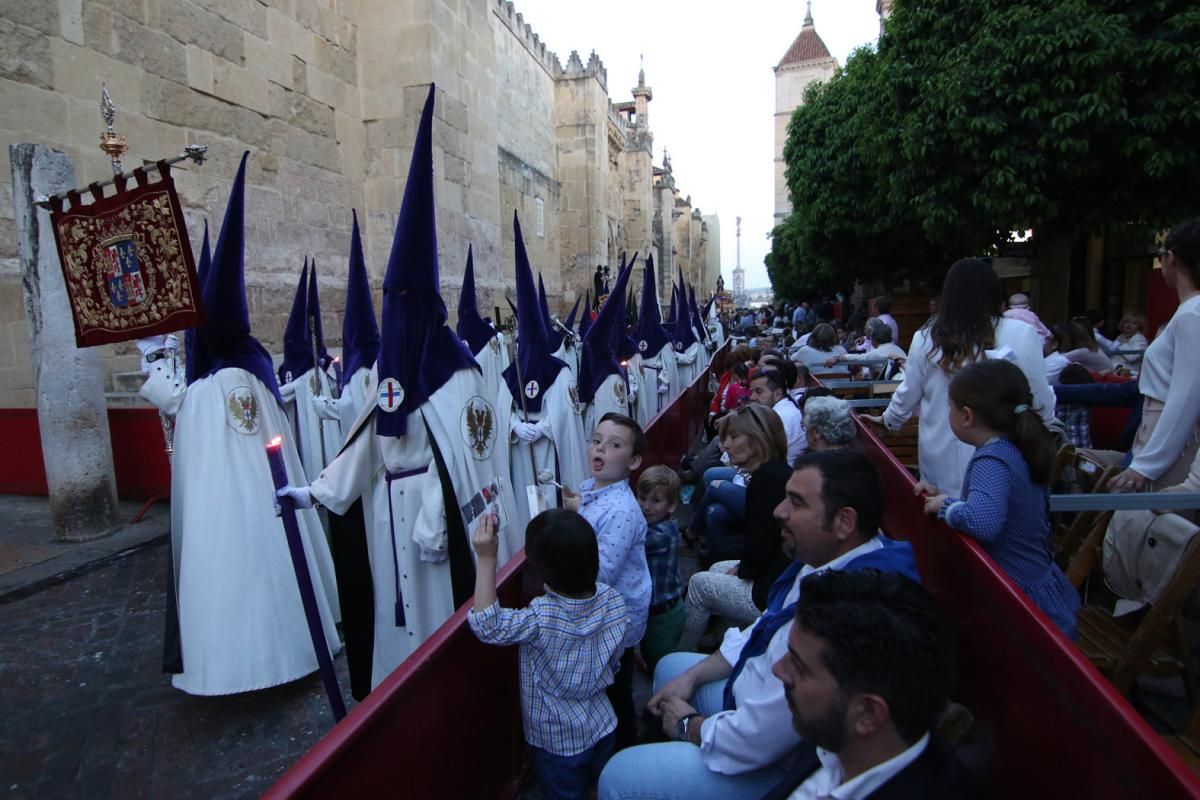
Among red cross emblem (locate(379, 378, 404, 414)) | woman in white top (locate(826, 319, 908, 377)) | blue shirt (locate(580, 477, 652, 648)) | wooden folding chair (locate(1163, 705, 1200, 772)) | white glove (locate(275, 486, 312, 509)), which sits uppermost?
red cross emblem (locate(379, 378, 404, 414))

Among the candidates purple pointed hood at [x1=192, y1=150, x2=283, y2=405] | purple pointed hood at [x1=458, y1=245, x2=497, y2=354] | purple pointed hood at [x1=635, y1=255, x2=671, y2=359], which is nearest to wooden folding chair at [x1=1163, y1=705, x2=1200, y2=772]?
purple pointed hood at [x1=192, y1=150, x2=283, y2=405]

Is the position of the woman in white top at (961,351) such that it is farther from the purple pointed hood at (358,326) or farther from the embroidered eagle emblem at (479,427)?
the purple pointed hood at (358,326)

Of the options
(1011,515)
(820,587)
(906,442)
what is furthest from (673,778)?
(906,442)

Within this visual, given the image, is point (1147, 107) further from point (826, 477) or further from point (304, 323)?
point (304, 323)

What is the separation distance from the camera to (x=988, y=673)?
1942mm

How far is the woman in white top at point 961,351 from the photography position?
319 cm

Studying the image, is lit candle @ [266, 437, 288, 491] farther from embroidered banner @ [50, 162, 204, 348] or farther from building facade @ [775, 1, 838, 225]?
building facade @ [775, 1, 838, 225]

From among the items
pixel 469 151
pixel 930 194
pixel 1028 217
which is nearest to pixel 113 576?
pixel 469 151

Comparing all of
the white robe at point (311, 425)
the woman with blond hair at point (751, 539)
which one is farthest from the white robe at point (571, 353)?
the woman with blond hair at point (751, 539)

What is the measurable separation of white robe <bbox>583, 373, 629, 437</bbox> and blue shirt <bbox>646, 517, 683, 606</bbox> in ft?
10.3

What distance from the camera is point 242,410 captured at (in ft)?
11.9

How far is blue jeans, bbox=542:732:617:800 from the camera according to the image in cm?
231

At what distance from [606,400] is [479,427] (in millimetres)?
3073

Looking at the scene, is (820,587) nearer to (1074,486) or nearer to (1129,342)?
(1074,486)
